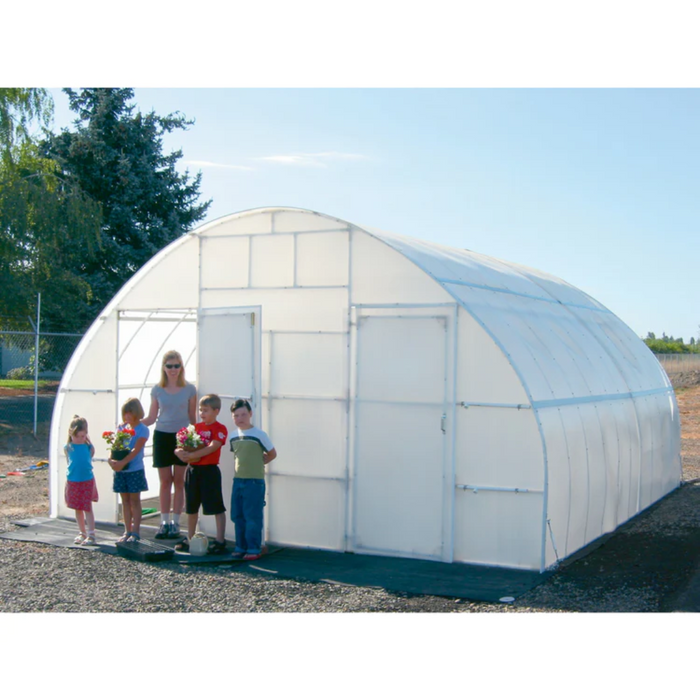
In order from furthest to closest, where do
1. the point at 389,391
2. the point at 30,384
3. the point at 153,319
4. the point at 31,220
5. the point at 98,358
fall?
the point at 30,384
the point at 31,220
the point at 153,319
the point at 98,358
the point at 389,391

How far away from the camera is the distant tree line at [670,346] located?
6334 centimetres

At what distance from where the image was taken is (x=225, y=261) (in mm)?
10211

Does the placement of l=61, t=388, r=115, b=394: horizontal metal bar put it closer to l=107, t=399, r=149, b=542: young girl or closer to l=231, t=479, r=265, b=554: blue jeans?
l=107, t=399, r=149, b=542: young girl

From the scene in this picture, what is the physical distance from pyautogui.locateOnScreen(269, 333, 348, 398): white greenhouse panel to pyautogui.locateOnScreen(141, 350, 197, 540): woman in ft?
3.33

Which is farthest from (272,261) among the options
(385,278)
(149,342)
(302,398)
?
(149,342)

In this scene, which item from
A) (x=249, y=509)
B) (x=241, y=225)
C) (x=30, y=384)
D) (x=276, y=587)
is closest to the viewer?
(x=276, y=587)

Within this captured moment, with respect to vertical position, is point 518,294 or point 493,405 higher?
point 518,294

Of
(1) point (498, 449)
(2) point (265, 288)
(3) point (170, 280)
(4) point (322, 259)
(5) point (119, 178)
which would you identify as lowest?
(1) point (498, 449)

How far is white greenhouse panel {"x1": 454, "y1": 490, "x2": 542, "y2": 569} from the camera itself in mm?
8352

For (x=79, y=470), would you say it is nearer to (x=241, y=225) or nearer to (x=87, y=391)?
(x=87, y=391)

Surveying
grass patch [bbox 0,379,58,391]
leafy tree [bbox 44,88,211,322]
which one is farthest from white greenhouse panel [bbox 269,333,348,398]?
grass patch [bbox 0,379,58,391]

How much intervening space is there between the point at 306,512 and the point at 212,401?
1658mm

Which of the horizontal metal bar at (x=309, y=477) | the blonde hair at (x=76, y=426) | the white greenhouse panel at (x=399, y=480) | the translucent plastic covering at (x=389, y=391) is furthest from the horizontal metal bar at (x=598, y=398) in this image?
the blonde hair at (x=76, y=426)
